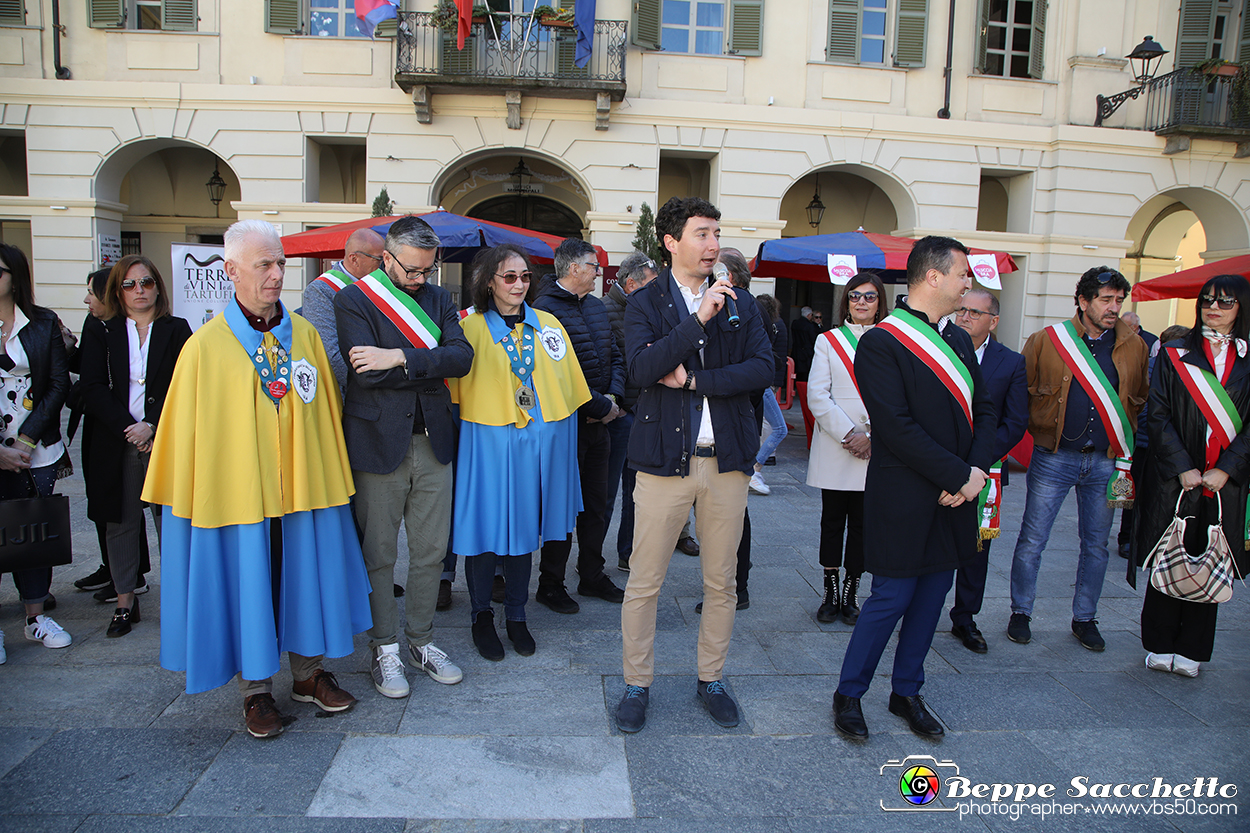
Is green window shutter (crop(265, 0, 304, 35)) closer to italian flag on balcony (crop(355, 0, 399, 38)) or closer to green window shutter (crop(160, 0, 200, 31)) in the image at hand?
green window shutter (crop(160, 0, 200, 31))

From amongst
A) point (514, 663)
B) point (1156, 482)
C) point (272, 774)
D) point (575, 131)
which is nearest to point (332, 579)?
point (272, 774)

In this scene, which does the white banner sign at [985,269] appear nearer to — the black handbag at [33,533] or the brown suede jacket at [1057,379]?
the brown suede jacket at [1057,379]

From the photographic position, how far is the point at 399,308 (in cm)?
333

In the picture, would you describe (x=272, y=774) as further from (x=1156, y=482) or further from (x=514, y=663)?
(x=1156, y=482)

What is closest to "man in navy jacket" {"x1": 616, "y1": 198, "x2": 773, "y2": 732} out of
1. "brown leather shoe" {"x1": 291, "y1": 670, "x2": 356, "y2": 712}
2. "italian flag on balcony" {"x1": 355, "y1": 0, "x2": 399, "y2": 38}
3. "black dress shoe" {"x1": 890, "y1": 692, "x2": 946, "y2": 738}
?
"black dress shoe" {"x1": 890, "y1": 692, "x2": 946, "y2": 738}

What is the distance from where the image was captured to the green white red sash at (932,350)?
294 cm

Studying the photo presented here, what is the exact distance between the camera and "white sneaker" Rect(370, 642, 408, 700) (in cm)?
331

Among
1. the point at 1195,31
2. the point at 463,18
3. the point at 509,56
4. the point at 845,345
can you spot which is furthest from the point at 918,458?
the point at 1195,31

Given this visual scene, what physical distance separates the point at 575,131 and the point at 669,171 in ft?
9.08

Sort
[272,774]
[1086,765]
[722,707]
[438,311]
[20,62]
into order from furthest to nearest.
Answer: [20,62] → [438,311] → [722,707] → [1086,765] → [272,774]

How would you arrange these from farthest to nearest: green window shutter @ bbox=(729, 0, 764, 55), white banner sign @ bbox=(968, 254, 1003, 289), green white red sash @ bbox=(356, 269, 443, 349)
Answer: green window shutter @ bbox=(729, 0, 764, 55)
white banner sign @ bbox=(968, 254, 1003, 289)
green white red sash @ bbox=(356, 269, 443, 349)

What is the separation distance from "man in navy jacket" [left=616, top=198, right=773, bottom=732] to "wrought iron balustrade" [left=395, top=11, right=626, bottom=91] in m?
10.1

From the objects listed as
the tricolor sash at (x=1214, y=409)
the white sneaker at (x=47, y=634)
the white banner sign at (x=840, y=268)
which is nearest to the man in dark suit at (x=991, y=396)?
the tricolor sash at (x=1214, y=409)

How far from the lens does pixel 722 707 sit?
3.15 metres
